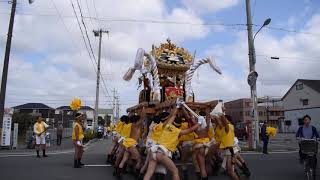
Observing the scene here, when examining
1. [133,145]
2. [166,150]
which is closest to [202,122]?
[166,150]

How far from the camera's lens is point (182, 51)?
48.7 feet

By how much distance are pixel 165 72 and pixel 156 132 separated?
5.77 meters

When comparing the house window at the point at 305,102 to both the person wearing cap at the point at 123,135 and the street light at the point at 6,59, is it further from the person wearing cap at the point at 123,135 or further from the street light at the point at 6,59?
the person wearing cap at the point at 123,135

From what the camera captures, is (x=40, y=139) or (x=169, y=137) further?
(x=40, y=139)

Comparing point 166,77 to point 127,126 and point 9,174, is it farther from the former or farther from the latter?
point 9,174

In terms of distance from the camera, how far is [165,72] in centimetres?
1456

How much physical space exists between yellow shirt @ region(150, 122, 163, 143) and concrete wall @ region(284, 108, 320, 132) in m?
47.3

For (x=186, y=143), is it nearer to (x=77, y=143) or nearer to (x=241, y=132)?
(x=77, y=143)

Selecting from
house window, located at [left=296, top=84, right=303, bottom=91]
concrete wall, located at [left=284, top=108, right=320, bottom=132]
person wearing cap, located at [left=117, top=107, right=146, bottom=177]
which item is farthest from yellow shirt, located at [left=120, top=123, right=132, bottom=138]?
house window, located at [left=296, top=84, right=303, bottom=91]

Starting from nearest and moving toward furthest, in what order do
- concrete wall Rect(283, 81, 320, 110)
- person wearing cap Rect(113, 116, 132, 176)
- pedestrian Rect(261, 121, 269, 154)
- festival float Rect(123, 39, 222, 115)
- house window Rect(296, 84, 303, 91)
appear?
person wearing cap Rect(113, 116, 132, 176), festival float Rect(123, 39, 222, 115), pedestrian Rect(261, 121, 269, 154), concrete wall Rect(283, 81, 320, 110), house window Rect(296, 84, 303, 91)

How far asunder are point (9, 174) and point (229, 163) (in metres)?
6.77

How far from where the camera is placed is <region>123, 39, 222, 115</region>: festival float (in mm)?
13414

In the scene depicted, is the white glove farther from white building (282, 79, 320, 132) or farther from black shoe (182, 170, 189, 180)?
white building (282, 79, 320, 132)

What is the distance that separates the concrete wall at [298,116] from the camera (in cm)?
5363
